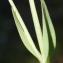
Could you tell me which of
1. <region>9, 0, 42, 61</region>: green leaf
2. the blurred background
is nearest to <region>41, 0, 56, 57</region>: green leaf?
<region>9, 0, 42, 61</region>: green leaf

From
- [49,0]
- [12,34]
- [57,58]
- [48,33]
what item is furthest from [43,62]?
[49,0]

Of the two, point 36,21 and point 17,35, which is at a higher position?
point 36,21

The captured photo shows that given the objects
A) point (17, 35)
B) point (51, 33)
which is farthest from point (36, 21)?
point (17, 35)

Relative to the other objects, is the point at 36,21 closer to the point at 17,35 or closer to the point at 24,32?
the point at 24,32

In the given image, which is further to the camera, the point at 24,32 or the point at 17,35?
the point at 17,35

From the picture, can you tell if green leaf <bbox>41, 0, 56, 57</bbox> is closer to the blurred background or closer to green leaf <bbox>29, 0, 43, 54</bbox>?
green leaf <bbox>29, 0, 43, 54</bbox>

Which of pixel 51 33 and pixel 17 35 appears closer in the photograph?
pixel 51 33

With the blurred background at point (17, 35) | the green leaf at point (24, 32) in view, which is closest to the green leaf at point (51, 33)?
the green leaf at point (24, 32)

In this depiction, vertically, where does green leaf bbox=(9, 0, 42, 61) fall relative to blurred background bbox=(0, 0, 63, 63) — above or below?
above
